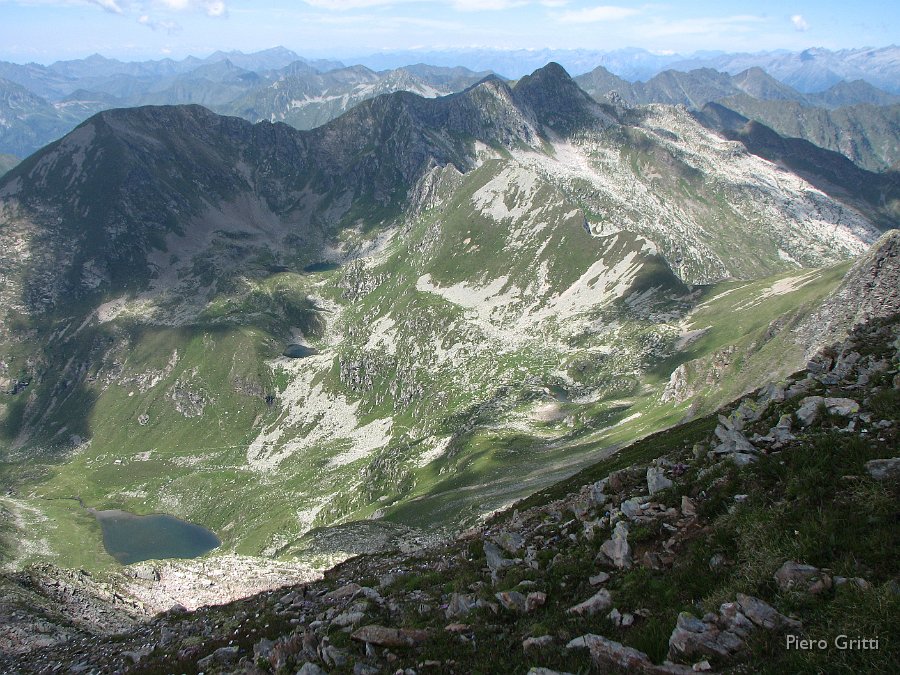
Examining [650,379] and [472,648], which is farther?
[650,379]

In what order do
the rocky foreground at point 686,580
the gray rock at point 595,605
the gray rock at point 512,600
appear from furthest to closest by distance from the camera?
the gray rock at point 512,600 → the gray rock at point 595,605 → the rocky foreground at point 686,580

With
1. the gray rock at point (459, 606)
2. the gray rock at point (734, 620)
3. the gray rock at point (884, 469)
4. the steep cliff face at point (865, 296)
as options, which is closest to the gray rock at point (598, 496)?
the gray rock at point (459, 606)

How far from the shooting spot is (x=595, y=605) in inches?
557

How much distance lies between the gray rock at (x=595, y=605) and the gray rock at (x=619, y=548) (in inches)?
82.9

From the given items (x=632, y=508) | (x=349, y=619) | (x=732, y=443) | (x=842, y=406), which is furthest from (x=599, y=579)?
(x=842, y=406)

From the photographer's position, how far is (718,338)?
504 ft

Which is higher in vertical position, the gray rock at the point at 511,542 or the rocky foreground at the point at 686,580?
the rocky foreground at the point at 686,580

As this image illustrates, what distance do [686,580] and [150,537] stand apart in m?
211

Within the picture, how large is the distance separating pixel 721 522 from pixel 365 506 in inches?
5441

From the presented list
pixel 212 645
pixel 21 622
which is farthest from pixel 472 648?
pixel 21 622

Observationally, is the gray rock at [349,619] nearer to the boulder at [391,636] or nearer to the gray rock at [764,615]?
the boulder at [391,636]

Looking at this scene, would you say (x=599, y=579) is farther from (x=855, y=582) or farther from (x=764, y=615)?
(x=855, y=582)

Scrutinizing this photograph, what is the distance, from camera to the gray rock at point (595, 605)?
14.0 m

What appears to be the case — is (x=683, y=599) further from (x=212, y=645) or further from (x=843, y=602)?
(x=212, y=645)
